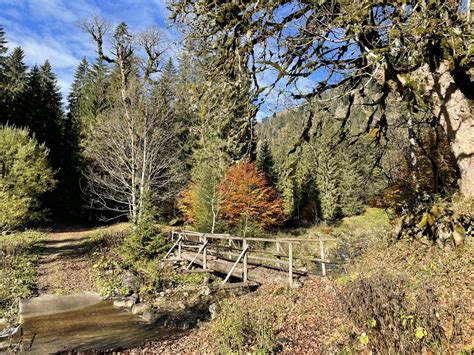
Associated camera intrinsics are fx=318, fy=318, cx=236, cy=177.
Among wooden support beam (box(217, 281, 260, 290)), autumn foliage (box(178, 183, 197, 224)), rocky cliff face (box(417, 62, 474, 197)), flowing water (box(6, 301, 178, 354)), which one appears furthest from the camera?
autumn foliage (box(178, 183, 197, 224))

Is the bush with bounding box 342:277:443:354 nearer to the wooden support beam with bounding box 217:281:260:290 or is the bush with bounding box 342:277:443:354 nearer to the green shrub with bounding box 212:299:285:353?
the green shrub with bounding box 212:299:285:353

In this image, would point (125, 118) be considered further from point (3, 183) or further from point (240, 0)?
point (240, 0)

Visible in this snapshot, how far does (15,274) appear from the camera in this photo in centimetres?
1291

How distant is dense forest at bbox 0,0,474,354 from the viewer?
350 cm

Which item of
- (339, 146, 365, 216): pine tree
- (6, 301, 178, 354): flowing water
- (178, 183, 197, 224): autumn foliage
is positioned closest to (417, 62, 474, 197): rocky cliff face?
(6, 301, 178, 354): flowing water

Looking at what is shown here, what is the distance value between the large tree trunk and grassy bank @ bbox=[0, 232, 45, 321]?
12121 mm

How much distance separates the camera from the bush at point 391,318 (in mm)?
2932

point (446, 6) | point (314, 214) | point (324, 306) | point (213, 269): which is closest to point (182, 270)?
point (213, 269)

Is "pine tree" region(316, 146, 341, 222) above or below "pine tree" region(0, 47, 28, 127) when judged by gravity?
below

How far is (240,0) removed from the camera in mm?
4066

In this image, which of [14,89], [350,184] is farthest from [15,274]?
[350,184]

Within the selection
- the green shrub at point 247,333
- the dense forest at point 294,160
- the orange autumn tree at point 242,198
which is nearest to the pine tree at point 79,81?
the dense forest at point 294,160

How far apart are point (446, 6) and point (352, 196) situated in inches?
1407

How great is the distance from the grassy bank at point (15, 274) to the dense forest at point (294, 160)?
8cm
